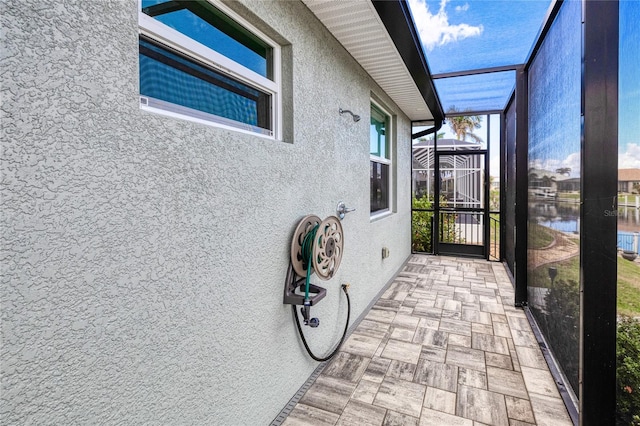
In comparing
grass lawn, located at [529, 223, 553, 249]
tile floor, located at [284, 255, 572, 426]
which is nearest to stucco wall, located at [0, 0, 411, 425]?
tile floor, located at [284, 255, 572, 426]

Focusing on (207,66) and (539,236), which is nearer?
(207,66)

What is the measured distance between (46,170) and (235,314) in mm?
1009

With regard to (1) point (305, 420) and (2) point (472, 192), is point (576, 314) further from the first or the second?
(2) point (472, 192)

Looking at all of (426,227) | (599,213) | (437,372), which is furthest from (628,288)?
(426,227)

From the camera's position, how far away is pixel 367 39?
9.01 feet

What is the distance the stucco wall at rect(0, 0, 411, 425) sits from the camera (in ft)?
2.69

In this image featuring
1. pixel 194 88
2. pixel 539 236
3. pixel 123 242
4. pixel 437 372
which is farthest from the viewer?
pixel 539 236

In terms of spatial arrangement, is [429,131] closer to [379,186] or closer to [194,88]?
[379,186]

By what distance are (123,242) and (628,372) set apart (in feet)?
8.03

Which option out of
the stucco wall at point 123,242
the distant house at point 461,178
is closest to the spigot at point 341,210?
the stucco wall at point 123,242

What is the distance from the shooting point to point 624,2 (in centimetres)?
158

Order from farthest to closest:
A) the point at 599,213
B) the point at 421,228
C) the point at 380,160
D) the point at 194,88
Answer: the point at 421,228 → the point at 380,160 → the point at 599,213 → the point at 194,88

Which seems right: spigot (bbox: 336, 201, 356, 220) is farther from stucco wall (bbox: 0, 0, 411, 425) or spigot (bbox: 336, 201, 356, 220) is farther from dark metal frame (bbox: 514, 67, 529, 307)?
dark metal frame (bbox: 514, 67, 529, 307)

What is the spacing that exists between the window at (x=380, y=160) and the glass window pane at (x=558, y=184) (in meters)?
1.72
